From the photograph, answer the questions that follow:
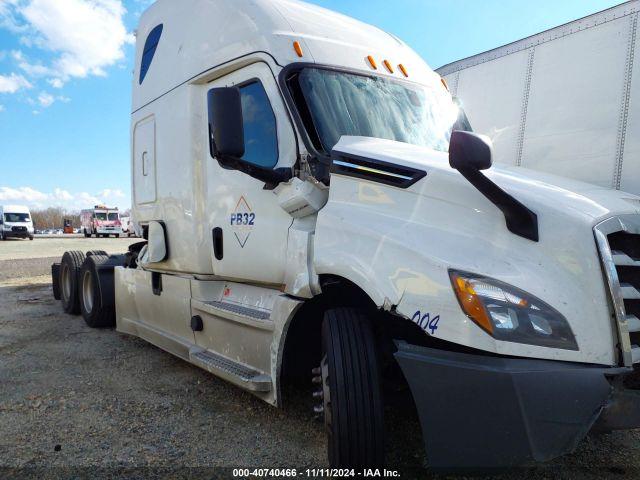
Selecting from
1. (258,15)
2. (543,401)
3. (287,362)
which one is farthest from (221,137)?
(543,401)

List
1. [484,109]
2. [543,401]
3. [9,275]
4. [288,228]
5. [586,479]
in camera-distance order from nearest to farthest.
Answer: [543,401] → [586,479] → [288,228] → [484,109] → [9,275]

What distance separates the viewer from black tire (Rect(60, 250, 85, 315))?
743cm

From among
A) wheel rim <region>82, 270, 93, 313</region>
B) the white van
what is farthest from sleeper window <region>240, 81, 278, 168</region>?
the white van

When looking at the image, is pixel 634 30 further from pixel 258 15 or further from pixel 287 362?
pixel 287 362

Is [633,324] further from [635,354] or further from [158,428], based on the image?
[158,428]

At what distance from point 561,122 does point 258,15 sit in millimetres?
2745

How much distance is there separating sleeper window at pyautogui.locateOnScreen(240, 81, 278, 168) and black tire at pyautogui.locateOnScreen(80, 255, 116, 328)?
3.75 metres

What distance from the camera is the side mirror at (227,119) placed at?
Result: 310cm

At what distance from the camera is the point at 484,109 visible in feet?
17.2

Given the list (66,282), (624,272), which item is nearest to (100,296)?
(66,282)

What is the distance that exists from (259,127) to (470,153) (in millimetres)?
1812

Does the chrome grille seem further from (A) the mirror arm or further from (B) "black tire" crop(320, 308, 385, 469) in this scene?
(B) "black tire" crop(320, 308, 385, 469)

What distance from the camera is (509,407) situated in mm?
2078

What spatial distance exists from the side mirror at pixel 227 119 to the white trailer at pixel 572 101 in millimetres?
2826
